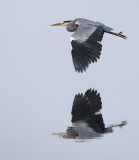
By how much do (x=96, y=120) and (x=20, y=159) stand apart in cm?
122

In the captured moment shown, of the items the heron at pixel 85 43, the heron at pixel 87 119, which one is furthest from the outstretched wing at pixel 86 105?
the heron at pixel 85 43

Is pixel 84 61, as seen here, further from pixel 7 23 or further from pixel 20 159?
pixel 7 23

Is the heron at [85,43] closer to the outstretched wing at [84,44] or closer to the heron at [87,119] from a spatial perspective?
the outstretched wing at [84,44]

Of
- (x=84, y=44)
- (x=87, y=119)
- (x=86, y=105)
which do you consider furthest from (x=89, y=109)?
(x=84, y=44)

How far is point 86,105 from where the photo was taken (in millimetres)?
6344

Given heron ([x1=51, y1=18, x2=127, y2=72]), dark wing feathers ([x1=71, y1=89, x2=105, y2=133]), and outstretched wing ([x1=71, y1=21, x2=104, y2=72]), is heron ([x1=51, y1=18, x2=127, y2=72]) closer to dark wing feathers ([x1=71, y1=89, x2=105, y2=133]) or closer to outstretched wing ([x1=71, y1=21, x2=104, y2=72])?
outstretched wing ([x1=71, y1=21, x2=104, y2=72])

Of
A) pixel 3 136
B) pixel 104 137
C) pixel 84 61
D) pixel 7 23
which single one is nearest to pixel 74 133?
pixel 104 137

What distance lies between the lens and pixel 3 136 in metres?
5.42

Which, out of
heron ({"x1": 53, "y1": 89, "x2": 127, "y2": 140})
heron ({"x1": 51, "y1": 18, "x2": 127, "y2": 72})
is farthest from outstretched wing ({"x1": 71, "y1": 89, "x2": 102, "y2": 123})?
heron ({"x1": 51, "y1": 18, "x2": 127, "y2": 72})

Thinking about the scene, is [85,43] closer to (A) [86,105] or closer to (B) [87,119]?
(A) [86,105]

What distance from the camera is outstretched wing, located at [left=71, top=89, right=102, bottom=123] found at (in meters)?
6.00

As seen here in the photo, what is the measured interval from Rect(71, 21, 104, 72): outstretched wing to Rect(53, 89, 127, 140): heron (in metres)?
0.31

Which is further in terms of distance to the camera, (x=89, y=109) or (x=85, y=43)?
(x=85, y=43)

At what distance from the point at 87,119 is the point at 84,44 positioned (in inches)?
47.5
